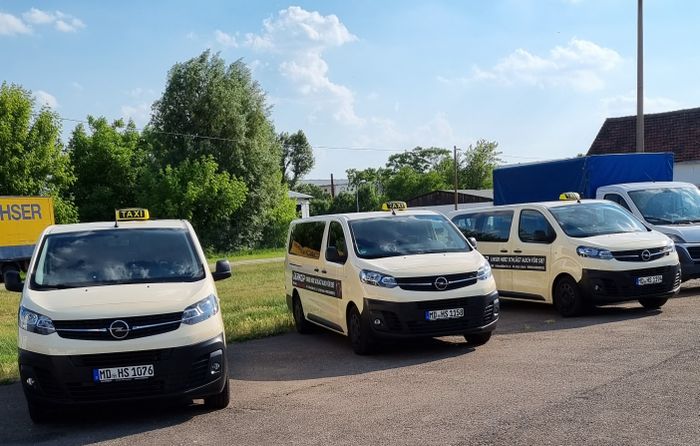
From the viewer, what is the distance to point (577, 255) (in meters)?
11.5

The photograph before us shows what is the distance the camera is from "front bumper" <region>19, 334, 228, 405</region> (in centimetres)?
631

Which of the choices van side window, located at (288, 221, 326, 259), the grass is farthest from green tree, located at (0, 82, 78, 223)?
van side window, located at (288, 221, 326, 259)

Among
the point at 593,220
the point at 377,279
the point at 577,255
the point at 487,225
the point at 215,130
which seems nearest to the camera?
the point at 377,279

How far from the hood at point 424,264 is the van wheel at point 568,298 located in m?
2.59

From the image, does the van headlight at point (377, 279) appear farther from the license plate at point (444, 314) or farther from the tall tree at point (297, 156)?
the tall tree at point (297, 156)

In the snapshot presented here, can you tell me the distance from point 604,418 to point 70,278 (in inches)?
200

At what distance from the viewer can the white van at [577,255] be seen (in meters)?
11.3

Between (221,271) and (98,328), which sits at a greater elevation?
(221,271)

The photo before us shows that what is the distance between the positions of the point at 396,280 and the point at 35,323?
4.22 m

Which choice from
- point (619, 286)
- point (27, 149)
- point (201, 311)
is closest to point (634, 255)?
point (619, 286)

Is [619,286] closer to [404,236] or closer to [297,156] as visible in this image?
[404,236]

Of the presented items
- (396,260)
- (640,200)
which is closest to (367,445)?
(396,260)

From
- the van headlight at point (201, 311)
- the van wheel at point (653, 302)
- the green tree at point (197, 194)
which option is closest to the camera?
the van headlight at point (201, 311)

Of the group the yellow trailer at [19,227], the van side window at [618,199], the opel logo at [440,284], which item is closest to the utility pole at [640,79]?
the van side window at [618,199]
